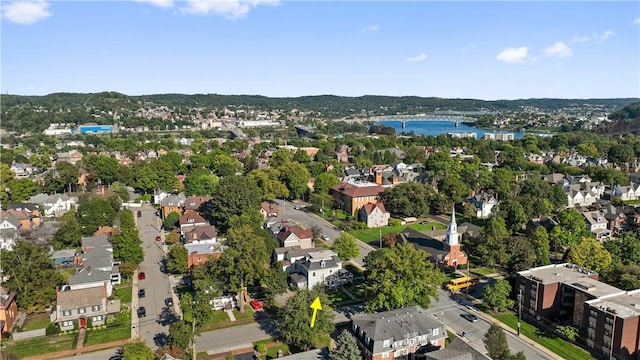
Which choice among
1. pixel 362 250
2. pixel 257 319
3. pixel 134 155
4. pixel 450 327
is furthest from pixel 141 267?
pixel 134 155

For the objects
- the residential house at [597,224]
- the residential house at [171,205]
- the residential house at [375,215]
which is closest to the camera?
the residential house at [597,224]

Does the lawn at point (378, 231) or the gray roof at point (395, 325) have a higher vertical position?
the gray roof at point (395, 325)

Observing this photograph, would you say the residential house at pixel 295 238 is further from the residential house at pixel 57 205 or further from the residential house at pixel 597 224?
the residential house at pixel 57 205

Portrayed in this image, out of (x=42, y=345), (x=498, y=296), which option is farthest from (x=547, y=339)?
(x=42, y=345)

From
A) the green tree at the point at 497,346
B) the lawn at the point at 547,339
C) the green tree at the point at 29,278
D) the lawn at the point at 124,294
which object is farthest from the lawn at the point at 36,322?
the lawn at the point at 547,339

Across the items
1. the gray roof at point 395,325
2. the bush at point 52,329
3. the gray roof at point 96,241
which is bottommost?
the bush at point 52,329

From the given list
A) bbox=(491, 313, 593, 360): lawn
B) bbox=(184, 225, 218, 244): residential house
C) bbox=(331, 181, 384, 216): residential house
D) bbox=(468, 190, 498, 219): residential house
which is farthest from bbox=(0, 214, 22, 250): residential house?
bbox=(468, 190, 498, 219): residential house

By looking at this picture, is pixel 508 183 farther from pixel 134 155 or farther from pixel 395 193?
pixel 134 155
